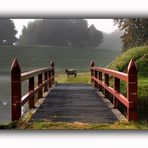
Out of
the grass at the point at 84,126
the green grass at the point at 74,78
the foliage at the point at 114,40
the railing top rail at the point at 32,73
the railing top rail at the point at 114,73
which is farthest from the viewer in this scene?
the green grass at the point at 74,78

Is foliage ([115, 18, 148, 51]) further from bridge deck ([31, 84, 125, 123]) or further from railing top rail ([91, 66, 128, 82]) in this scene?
bridge deck ([31, 84, 125, 123])

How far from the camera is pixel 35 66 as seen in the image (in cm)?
807

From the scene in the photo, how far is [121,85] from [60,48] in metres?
0.70

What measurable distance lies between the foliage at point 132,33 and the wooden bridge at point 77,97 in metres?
0.31

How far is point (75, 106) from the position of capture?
8070 millimetres

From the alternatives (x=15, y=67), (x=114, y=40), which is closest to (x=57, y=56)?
(x=15, y=67)

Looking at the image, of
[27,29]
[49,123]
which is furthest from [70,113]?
[27,29]

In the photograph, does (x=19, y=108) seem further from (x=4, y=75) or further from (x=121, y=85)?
(x=121, y=85)

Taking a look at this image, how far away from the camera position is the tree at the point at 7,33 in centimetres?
792

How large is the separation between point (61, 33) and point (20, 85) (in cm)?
68

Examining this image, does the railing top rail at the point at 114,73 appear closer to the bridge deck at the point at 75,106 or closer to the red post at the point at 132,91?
the red post at the point at 132,91

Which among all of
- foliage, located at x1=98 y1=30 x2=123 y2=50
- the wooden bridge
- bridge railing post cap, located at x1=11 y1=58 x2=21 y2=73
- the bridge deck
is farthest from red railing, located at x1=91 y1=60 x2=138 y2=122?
bridge railing post cap, located at x1=11 y1=58 x2=21 y2=73

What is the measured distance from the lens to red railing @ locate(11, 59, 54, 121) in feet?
25.7

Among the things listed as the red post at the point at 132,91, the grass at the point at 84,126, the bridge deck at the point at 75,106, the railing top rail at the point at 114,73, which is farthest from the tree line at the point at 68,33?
the grass at the point at 84,126
